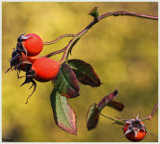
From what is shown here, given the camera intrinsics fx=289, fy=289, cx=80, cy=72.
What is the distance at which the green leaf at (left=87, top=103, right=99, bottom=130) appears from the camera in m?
1.06

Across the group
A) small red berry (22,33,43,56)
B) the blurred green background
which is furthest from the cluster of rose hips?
the blurred green background

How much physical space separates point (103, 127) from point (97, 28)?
1254mm

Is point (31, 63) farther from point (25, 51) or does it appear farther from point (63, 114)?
point (63, 114)

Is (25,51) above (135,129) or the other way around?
above

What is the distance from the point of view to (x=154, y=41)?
12.9 feet

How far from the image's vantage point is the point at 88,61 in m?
3.34

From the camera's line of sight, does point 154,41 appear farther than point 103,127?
Yes

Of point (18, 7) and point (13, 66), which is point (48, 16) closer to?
point (18, 7)

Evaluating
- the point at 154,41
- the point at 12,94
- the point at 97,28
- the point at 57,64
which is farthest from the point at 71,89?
the point at 154,41

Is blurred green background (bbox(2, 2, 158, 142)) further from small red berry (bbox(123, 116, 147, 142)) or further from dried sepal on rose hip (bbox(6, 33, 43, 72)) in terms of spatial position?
dried sepal on rose hip (bbox(6, 33, 43, 72))

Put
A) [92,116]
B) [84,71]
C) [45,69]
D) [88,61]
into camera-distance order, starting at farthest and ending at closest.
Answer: [88,61] < [92,116] < [84,71] < [45,69]

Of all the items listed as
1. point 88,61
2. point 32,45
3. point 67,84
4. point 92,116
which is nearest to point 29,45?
point 32,45

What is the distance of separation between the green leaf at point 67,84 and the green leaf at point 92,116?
0.29 meters

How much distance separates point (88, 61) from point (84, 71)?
245 cm
